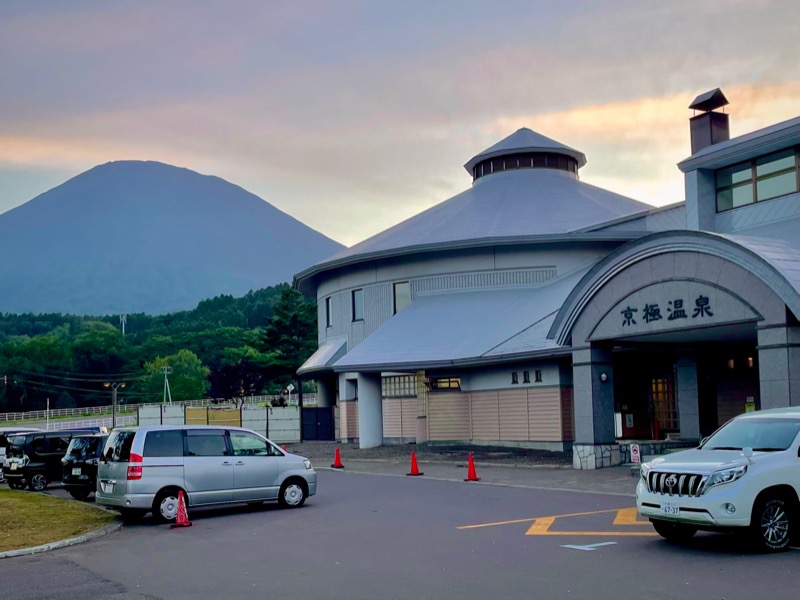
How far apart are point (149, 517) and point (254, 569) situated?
7.33 m

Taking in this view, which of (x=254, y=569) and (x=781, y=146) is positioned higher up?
(x=781, y=146)

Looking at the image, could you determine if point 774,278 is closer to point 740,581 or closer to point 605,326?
point 605,326

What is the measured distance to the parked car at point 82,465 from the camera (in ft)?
68.0

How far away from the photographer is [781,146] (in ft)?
79.0

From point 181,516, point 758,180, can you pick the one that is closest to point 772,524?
point 181,516

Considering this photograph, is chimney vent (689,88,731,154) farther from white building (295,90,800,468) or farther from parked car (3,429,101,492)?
parked car (3,429,101,492)

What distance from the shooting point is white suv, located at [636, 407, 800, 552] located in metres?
10.9

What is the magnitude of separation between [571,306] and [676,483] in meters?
13.7

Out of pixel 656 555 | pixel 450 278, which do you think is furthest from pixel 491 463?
pixel 656 555

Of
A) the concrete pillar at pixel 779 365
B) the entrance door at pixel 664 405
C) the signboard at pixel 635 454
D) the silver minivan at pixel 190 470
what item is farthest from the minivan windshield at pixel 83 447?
the entrance door at pixel 664 405

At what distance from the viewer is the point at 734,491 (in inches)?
428

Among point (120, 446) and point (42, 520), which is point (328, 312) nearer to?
point (120, 446)

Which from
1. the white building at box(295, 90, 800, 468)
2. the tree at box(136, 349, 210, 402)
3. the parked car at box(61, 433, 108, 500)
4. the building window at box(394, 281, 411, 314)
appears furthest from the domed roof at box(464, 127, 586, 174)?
the tree at box(136, 349, 210, 402)

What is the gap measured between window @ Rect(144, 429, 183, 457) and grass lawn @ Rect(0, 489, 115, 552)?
1.54 metres
